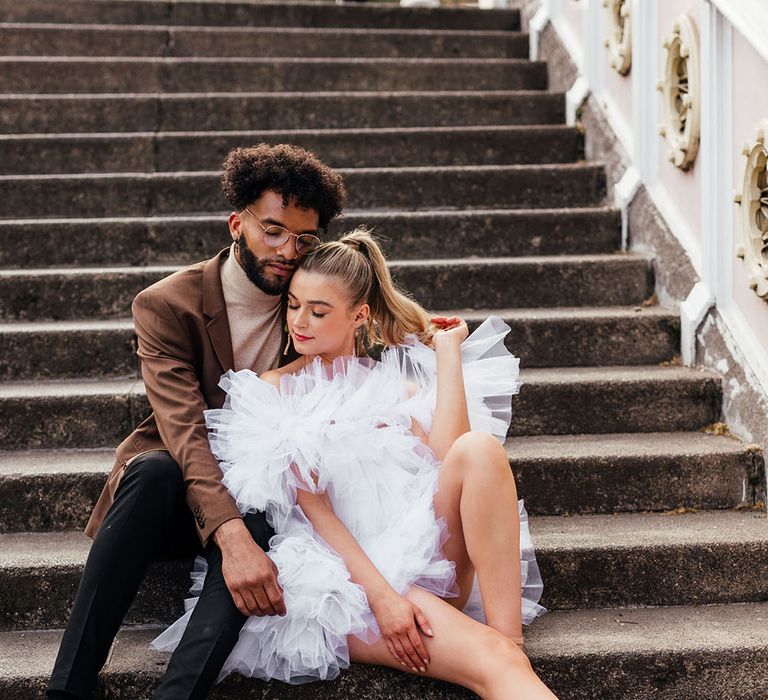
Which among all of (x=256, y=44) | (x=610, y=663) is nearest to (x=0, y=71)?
(x=256, y=44)

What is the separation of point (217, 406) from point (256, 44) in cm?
345

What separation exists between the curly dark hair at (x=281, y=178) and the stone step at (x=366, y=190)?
1.70 metres

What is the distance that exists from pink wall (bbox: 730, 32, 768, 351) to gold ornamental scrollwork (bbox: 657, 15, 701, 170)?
277mm

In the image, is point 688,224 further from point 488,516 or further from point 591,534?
point 488,516

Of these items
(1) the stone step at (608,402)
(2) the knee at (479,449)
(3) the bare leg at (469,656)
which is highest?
(2) the knee at (479,449)

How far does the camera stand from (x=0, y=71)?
486cm

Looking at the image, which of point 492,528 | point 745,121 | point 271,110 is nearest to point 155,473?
point 492,528

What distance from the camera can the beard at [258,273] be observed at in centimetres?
254

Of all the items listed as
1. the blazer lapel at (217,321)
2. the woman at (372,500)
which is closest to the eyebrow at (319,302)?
the woman at (372,500)

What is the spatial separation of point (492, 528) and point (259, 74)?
358 centimetres

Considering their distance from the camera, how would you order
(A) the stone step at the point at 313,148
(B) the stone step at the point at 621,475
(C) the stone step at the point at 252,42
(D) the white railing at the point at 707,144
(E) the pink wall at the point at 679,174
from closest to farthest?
(B) the stone step at the point at 621,475 < (D) the white railing at the point at 707,144 < (E) the pink wall at the point at 679,174 < (A) the stone step at the point at 313,148 < (C) the stone step at the point at 252,42

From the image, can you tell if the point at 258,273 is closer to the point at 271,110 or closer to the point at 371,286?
the point at 371,286

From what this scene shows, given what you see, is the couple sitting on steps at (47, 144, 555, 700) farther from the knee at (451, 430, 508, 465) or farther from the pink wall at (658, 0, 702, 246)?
the pink wall at (658, 0, 702, 246)

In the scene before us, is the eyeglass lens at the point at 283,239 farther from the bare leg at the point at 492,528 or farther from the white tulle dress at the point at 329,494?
the bare leg at the point at 492,528
